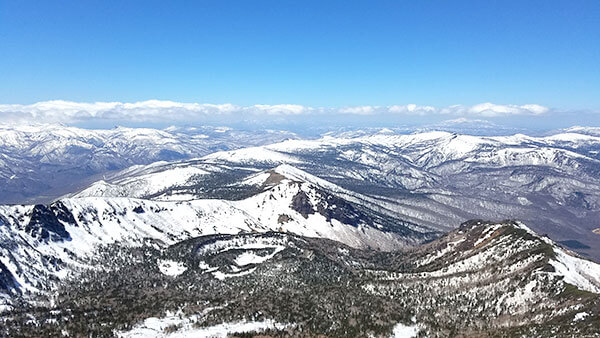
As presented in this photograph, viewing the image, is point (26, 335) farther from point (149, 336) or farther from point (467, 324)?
point (467, 324)

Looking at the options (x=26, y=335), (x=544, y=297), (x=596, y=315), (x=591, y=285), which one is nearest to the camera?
(x=596, y=315)

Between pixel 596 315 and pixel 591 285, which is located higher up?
pixel 596 315

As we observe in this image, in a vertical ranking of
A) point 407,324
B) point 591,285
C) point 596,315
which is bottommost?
point 407,324

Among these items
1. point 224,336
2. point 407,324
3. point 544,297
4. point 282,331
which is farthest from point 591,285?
point 224,336

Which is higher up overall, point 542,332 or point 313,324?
point 542,332

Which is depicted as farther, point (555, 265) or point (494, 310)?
point (555, 265)

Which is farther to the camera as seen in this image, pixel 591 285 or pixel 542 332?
pixel 591 285

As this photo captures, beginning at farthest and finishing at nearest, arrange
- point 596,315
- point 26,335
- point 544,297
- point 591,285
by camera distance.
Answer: point 591,285, point 544,297, point 26,335, point 596,315

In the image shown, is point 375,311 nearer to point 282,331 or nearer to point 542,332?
point 282,331

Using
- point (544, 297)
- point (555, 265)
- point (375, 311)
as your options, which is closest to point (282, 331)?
point (375, 311)
